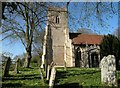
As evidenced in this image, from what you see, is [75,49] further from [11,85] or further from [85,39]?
[11,85]

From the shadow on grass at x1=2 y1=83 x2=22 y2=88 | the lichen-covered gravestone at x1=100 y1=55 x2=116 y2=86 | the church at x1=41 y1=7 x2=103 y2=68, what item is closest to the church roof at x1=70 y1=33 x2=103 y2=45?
the church at x1=41 y1=7 x2=103 y2=68

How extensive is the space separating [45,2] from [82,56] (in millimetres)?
34000

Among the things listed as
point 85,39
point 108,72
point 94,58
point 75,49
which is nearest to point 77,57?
point 75,49

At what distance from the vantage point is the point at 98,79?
1436 cm

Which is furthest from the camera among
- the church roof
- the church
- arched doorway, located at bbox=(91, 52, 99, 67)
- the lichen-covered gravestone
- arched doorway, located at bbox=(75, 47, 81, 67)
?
the church roof

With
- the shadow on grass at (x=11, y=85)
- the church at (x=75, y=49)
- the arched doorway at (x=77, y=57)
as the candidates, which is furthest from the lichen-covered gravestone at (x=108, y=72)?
the arched doorway at (x=77, y=57)

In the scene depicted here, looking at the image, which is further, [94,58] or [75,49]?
[75,49]

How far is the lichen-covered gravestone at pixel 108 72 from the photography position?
13704mm

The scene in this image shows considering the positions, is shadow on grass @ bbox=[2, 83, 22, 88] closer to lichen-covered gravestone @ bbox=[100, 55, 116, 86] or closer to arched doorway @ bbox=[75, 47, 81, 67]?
lichen-covered gravestone @ bbox=[100, 55, 116, 86]

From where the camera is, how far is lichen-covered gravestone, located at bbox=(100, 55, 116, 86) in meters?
13.7

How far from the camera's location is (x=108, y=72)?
46.2ft

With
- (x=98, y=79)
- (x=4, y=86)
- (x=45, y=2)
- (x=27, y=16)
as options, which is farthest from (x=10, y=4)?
(x=27, y=16)

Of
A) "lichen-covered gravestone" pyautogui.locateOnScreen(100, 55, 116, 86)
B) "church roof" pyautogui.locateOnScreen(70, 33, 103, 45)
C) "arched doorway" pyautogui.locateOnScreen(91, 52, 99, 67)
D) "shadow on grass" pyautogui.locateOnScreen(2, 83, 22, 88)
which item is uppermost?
"church roof" pyautogui.locateOnScreen(70, 33, 103, 45)

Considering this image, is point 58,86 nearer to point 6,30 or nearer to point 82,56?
point 6,30
